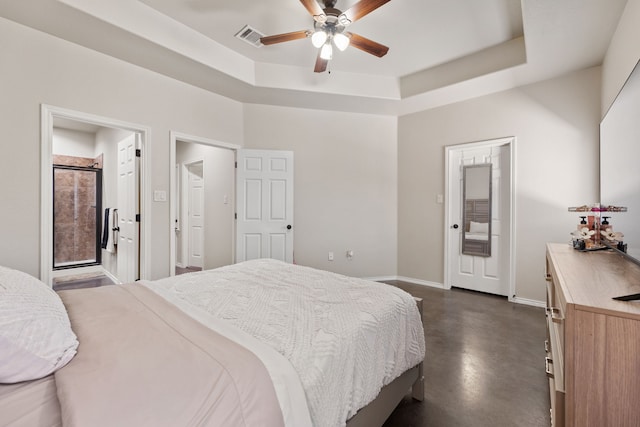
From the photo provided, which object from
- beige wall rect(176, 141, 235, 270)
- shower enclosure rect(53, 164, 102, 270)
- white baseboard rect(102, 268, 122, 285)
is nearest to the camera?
white baseboard rect(102, 268, 122, 285)

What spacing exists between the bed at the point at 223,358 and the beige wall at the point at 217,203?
2924mm

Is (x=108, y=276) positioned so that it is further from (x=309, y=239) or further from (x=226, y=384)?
(x=226, y=384)

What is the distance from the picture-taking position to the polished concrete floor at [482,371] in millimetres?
1621

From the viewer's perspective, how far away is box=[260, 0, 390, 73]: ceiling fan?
217cm

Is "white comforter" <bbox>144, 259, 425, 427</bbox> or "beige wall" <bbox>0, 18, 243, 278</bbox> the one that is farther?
"beige wall" <bbox>0, 18, 243, 278</bbox>

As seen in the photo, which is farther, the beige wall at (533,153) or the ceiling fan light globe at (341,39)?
the beige wall at (533,153)

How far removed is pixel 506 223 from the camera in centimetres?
370

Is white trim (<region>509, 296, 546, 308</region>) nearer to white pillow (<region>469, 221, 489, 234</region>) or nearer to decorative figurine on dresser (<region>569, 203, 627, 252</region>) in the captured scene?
white pillow (<region>469, 221, 489, 234</region>)

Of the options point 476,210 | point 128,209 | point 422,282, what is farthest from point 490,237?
point 128,209

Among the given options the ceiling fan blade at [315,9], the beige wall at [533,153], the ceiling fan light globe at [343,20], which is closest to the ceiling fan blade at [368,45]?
the ceiling fan light globe at [343,20]

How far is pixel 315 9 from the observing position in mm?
2230

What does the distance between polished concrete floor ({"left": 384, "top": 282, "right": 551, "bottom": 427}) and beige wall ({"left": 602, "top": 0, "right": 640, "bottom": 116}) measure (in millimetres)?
2119

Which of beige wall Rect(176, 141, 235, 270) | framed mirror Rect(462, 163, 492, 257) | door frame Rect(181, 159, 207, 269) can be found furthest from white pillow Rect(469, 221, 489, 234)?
door frame Rect(181, 159, 207, 269)

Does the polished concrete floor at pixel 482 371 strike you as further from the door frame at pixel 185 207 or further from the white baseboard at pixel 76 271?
the white baseboard at pixel 76 271
